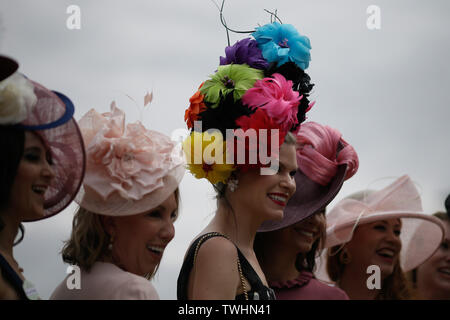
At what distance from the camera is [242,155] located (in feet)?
14.8

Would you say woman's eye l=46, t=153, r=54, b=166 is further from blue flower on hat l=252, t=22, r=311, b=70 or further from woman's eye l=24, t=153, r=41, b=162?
blue flower on hat l=252, t=22, r=311, b=70

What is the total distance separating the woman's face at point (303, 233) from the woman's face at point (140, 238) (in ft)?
3.57

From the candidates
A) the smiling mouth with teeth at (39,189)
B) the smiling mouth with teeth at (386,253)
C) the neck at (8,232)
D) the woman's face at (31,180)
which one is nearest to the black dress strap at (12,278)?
the neck at (8,232)

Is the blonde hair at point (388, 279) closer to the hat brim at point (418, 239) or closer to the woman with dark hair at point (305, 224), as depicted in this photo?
the hat brim at point (418, 239)

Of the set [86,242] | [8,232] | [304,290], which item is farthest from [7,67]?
[304,290]

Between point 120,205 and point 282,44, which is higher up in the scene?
point 282,44

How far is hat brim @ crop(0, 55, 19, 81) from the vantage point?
3.59 meters

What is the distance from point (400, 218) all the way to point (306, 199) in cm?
107

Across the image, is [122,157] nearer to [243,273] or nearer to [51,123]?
[51,123]

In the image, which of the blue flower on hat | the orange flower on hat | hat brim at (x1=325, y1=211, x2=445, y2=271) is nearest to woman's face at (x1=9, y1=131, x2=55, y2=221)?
the orange flower on hat

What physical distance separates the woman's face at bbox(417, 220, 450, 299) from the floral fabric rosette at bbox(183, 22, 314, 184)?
2335 mm

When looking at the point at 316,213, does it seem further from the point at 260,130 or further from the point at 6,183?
the point at 6,183

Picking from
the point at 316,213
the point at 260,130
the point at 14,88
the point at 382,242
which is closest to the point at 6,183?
the point at 14,88
